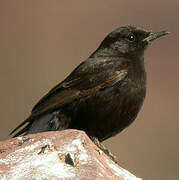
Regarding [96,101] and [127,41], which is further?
[127,41]

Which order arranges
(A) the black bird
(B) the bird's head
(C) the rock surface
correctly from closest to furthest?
(C) the rock surface → (A) the black bird → (B) the bird's head

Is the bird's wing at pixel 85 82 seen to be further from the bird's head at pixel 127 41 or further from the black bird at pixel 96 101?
the bird's head at pixel 127 41

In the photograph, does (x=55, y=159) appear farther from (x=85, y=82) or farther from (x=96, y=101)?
(x=85, y=82)

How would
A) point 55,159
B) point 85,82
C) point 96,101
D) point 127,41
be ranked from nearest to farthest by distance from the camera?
1. point 55,159
2. point 96,101
3. point 85,82
4. point 127,41

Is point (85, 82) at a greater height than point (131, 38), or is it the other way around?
point (131, 38)

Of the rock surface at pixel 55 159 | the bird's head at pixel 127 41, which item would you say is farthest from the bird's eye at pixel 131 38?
the rock surface at pixel 55 159

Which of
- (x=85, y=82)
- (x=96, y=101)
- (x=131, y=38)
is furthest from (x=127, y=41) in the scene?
(x=96, y=101)

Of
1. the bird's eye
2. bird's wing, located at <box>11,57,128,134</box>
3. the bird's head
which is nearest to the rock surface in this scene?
bird's wing, located at <box>11,57,128,134</box>

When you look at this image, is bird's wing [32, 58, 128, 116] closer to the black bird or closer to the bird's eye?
the black bird
